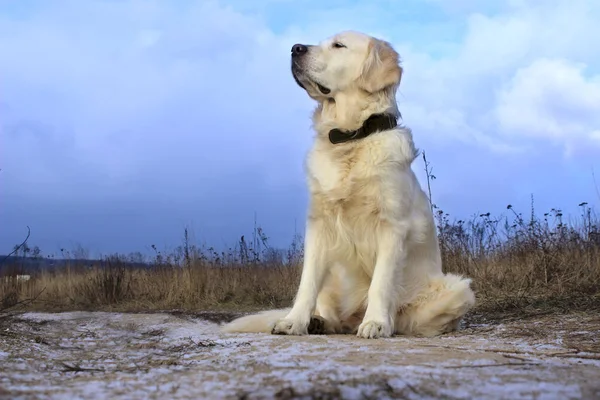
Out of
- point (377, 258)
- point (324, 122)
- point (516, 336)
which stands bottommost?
point (516, 336)

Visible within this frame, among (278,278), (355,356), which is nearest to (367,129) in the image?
(355,356)

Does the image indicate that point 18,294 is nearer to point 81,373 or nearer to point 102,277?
point 102,277

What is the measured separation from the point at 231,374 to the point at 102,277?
30.4ft

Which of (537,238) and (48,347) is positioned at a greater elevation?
(537,238)

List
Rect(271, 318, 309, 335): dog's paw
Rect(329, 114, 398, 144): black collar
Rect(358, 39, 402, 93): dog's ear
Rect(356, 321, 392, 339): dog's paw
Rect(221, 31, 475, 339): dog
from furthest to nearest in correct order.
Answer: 1. Rect(358, 39, 402, 93): dog's ear
2. Rect(329, 114, 398, 144): black collar
3. Rect(221, 31, 475, 339): dog
4. Rect(271, 318, 309, 335): dog's paw
5. Rect(356, 321, 392, 339): dog's paw

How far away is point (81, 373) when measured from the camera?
2.19m

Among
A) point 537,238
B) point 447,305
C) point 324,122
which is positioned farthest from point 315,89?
point 537,238

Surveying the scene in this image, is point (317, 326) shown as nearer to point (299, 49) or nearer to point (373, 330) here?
point (373, 330)

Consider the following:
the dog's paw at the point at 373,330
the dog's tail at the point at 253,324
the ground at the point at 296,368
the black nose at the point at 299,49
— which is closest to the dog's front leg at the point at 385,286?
the dog's paw at the point at 373,330

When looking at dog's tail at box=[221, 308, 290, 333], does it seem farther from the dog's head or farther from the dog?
the dog's head

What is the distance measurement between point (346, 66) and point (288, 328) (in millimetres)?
1906

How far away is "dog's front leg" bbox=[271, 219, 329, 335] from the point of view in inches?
152

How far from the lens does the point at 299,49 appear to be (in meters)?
4.47

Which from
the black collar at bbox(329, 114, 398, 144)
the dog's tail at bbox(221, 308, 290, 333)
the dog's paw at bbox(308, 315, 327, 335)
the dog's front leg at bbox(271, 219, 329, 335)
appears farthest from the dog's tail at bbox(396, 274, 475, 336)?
the black collar at bbox(329, 114, 398, 144)
